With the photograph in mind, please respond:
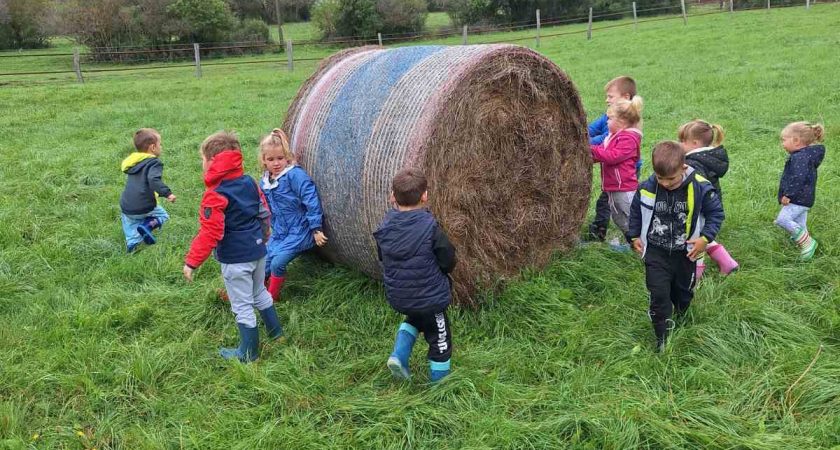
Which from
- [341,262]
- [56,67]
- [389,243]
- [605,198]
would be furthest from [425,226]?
[56,67]

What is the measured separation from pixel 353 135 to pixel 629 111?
7.13ft

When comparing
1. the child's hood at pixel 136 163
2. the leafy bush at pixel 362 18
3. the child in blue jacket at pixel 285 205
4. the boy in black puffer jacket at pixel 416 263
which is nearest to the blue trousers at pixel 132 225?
the child's hood at pixel 136 163

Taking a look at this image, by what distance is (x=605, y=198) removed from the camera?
5562 millimetres

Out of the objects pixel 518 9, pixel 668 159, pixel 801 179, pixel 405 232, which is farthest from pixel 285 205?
pixel 518 9

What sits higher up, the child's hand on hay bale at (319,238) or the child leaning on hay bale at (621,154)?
the child leaning on hay bale at (621,154)

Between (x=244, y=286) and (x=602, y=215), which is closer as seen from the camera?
(x=244, y=286)

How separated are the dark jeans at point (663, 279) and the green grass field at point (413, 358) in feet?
0.47

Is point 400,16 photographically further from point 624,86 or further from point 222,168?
point 222,168

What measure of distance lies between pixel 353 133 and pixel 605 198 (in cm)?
257

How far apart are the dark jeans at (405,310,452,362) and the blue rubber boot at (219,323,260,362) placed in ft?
3.42

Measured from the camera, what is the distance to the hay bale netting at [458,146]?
401 cm

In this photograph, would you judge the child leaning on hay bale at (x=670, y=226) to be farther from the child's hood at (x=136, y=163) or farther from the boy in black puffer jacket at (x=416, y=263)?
the child's hood at (x=136, y=163)

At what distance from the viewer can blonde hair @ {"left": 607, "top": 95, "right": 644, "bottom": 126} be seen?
15.5 feet

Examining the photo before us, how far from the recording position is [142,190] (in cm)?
569
